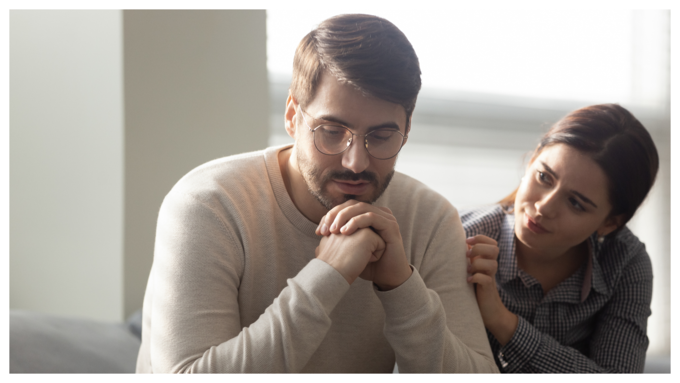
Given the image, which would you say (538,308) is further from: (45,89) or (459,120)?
(45,89)

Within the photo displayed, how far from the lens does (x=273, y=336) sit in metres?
0.91

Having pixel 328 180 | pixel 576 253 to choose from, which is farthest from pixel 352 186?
pixel 576 253

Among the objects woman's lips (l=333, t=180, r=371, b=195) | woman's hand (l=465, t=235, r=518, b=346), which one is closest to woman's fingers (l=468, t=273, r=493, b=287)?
woman's hand (l=465, t=235, r=518, b=346)

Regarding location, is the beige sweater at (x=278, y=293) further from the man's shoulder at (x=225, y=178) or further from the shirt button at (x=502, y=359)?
the shirt button at (x=502, y=359)

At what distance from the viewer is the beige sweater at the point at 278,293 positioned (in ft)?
3.04

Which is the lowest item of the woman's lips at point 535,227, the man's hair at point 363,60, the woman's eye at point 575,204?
the woman's lips at point 535,227

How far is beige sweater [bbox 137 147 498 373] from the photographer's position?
0.93 m

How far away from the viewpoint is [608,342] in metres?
1.46

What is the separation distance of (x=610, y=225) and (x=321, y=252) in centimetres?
93

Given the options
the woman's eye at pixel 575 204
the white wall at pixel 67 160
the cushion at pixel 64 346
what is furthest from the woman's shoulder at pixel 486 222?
the white wall at pixel 67 160

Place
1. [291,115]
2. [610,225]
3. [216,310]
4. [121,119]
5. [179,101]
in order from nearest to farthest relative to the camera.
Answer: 1. [216,310]
2. [291,115]
3. [610,225]
4. [121,119]
5. [179,101]

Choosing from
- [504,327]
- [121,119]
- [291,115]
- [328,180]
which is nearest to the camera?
[328,180]

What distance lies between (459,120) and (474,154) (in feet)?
0.69

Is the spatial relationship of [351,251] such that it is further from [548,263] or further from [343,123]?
[548,263]
